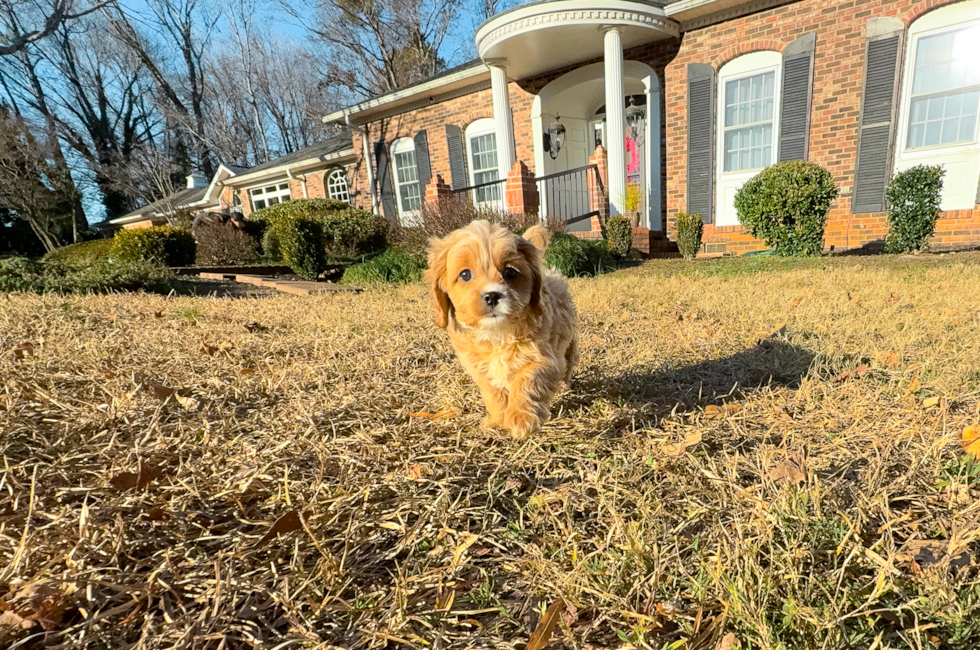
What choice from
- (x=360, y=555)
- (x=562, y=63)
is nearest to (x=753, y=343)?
(x=360, y=555)

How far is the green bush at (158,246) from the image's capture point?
11297 millimetres

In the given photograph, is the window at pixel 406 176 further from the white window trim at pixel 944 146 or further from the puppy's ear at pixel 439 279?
the puppy's ear at pixel 439 279

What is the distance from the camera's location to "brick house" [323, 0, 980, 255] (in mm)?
8539

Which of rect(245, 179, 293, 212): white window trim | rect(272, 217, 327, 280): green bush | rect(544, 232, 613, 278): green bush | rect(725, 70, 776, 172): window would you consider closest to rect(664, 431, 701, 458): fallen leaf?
rect(544, 232, 613, 278): green bush

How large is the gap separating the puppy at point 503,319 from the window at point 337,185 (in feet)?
60.8

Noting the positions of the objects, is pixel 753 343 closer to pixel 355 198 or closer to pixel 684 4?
pixel 684 4

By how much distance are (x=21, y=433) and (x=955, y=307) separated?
20.9ft

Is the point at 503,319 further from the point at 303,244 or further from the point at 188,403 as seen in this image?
the point at 303,244

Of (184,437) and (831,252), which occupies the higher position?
(184,437)

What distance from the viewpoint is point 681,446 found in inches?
79.0

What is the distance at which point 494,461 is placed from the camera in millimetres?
2021

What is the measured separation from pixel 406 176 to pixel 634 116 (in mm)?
7891

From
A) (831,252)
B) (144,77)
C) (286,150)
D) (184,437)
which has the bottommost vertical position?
(831,252)

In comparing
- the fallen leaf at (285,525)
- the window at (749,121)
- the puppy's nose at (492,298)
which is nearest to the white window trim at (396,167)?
the window at (749,121)
